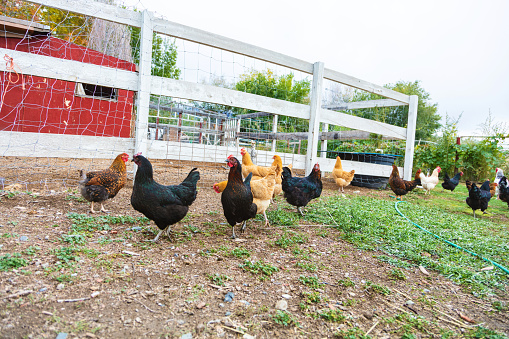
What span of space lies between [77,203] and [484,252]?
511 cm

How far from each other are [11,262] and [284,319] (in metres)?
1.94

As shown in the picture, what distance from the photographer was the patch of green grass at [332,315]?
176cm

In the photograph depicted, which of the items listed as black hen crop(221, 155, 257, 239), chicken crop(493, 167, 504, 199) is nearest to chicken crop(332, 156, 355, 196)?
black hen crop(221, 155, 257, 239)

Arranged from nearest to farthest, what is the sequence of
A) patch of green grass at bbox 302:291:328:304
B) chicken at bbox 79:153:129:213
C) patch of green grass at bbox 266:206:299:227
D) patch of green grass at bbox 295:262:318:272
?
patch of green grass at bbox 302:291:328:304, patch of green grass at bbox 295:262:318:272, chicken at bbox 79:153:129:213, patch of green grass at bbox 266:206:299:227

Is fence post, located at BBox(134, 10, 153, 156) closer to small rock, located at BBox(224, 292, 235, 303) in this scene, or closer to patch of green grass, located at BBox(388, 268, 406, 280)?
small rock, located at BBox(224, 292, 235, 303)

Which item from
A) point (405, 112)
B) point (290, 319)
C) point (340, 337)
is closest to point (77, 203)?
point (290, 319)

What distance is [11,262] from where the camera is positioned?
186 centimetres

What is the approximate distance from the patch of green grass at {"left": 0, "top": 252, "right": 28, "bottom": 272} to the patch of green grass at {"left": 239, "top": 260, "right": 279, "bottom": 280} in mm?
1623

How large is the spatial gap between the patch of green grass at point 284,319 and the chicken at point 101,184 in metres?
2.66

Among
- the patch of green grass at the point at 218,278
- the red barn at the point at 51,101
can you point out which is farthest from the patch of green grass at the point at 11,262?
the red barn at the point at 51,101

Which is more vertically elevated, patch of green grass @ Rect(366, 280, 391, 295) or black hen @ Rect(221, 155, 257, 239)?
black hen @ Rect(221, 155, 257, 239)

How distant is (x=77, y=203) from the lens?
355cm

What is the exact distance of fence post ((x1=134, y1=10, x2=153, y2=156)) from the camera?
4.02 meters

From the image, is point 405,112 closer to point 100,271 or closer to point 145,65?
point 145,65
